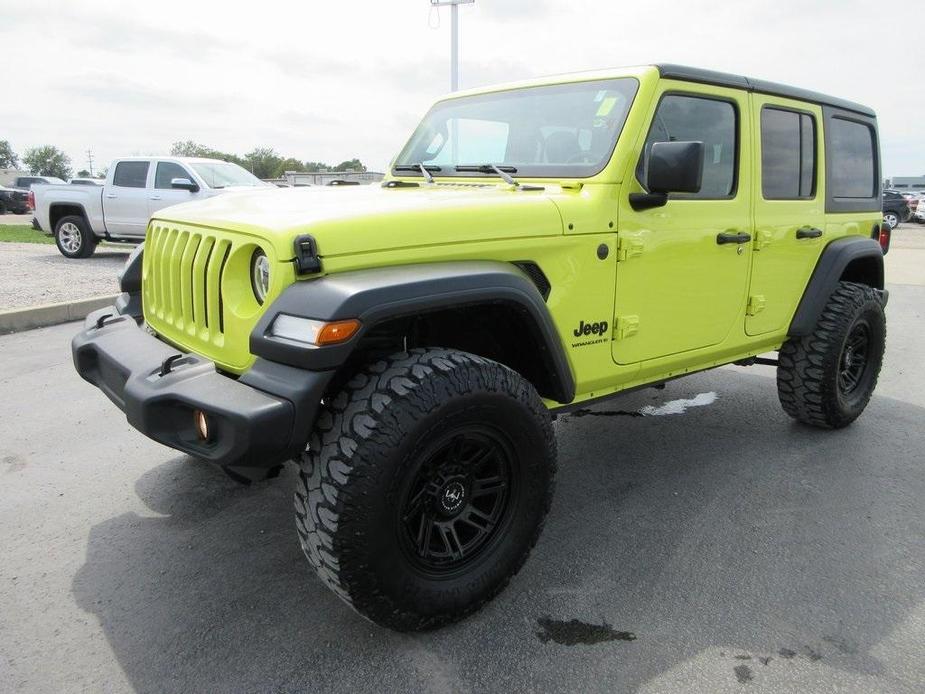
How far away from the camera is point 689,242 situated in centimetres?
308

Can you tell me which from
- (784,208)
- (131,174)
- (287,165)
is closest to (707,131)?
(784,208)

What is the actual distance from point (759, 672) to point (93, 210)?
40.7 ft

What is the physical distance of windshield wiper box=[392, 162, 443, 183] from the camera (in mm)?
3367

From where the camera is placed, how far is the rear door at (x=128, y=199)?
1157cm

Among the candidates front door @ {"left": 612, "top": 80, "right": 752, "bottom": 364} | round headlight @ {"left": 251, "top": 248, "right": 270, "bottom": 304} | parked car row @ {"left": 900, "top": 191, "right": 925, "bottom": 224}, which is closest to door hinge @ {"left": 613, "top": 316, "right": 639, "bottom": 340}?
front door @ {"left": 612, "top": 80, "right": 752, "bottom": 364}

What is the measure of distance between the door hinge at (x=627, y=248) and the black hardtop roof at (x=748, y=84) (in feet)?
2.46

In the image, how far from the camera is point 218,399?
2029 mm

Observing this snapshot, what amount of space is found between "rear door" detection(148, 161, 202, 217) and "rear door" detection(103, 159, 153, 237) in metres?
0.13

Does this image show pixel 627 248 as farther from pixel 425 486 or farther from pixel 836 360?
pixel 836 360

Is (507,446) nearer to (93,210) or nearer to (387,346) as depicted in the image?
(387,346)

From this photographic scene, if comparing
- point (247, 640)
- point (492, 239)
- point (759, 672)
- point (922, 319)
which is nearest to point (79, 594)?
point (247, 640)

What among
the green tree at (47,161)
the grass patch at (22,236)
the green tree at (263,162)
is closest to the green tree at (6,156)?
the green tree at (47,161)

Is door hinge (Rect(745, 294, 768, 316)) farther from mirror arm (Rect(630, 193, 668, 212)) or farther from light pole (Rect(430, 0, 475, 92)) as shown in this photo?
light pole (Rect(430, 0, 475, 92))

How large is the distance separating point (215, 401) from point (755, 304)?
8.86ft
